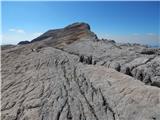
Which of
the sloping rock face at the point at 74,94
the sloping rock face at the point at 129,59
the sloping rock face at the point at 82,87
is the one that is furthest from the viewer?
the sloping rock face at the point at 129,59

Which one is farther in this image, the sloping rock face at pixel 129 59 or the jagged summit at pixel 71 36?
the jagged summit at pixel 71 36

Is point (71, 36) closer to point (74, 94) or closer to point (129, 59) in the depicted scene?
point (129, 59)

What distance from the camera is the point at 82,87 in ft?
73.2

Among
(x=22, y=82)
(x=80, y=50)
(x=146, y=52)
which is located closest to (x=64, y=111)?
(x=22, y=82)

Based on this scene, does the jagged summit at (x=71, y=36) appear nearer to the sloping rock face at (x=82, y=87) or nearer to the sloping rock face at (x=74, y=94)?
the sloping rock face at (x=82, y=87)

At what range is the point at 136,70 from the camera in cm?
2277

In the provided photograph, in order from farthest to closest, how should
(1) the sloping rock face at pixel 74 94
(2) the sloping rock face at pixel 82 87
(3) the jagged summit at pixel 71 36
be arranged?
(3) the jagged summit at pixel 71 36, (2) the sloping rock face at pixel 82 87, (1) the sloping rock face at pixel 74 94

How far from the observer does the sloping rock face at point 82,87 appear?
56.3ft

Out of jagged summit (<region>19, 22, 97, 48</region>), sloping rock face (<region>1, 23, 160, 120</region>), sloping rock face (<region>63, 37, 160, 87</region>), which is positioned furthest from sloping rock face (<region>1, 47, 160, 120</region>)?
jagged summit (<region>19, 22, 97, 48</region>)

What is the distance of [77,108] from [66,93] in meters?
3.07

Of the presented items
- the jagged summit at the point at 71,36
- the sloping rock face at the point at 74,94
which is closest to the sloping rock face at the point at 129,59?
the sloping rock face at the point at 74,94

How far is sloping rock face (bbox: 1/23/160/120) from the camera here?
1716 centimetres

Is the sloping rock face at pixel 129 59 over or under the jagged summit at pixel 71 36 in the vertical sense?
under

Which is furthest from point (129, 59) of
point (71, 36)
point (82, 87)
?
point (71, 36)
